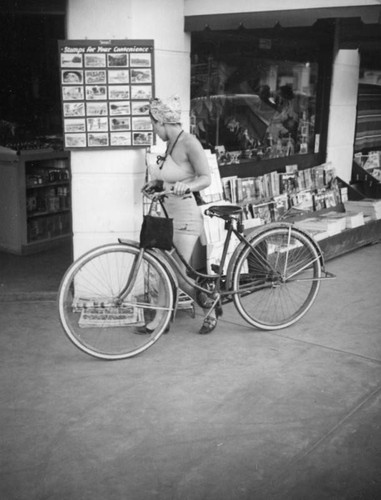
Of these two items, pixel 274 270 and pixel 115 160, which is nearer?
pixel 274 270

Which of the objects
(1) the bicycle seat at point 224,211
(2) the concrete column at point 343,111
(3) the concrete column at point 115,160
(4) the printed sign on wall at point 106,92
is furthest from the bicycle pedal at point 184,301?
(2) the concrete column at point 343,111

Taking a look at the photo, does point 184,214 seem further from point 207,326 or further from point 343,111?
point 343,111

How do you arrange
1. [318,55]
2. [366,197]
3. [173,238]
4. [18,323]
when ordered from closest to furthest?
[173,238] < [18,323] < [318,55] < [366,197]

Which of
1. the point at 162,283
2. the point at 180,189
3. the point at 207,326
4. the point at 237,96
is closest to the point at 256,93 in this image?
the point at 237,96

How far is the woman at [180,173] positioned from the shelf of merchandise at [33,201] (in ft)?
9.59

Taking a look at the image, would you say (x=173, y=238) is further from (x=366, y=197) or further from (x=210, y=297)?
(x=366, y=197)

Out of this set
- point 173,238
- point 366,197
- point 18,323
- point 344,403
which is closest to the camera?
point 344,403

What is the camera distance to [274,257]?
5.05 meters

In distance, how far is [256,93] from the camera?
6.90m

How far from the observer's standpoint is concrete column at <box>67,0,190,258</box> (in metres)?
4.99

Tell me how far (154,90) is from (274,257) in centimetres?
172

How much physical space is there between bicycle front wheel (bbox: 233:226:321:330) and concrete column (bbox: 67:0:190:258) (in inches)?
43.9

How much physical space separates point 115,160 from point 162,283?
1396 millimetres

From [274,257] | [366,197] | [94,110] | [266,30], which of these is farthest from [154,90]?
[366,197]
